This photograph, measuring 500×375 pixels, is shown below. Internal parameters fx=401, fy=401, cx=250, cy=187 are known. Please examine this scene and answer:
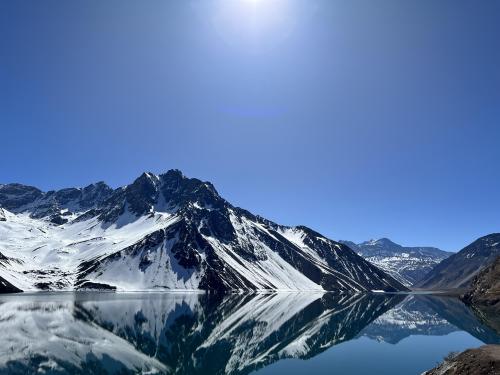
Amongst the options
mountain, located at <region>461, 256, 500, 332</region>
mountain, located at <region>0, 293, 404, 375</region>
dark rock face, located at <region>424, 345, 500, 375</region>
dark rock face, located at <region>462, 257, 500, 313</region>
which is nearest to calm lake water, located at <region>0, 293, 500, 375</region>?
mountain, located at <region>0, 293, 404, 375</region>

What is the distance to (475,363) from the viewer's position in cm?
3784

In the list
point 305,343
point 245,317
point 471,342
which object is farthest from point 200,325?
point 471,342

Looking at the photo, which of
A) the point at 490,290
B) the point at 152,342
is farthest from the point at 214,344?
the point at 490,290

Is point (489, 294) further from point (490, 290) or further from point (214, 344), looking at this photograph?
point (214, 344)

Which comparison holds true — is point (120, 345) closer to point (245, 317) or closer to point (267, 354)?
point (267, 354)

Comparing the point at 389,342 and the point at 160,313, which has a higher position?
the point at 160,313

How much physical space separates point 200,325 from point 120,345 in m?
35.7

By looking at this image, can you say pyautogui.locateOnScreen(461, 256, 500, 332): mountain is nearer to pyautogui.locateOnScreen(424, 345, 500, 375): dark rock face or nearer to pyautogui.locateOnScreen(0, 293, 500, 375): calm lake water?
pyautogui.locateOnScreen(0, 293, 500, 375): calm lake water

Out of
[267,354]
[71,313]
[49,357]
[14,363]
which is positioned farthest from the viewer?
[71,313]

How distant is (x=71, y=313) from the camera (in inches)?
4459

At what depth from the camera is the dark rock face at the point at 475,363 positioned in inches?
1398

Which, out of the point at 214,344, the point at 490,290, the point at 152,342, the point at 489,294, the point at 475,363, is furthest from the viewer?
the point at 490,290

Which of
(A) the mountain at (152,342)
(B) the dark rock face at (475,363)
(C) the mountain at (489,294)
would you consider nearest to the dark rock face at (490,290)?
(C) the mountain at (489,294)

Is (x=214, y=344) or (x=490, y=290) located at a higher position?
(x=490, y=290)
